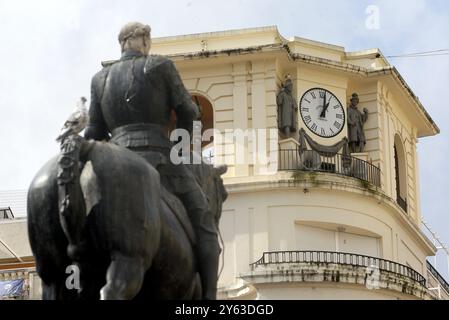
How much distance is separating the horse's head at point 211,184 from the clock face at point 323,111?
1501 inches

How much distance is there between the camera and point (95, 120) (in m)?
16.5

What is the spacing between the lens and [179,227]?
1587 cm

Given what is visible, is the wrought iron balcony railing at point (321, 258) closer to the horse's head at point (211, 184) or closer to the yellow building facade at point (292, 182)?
the yellow building facade at point (292, 182)

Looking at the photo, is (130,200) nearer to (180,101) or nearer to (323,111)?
(180,101)

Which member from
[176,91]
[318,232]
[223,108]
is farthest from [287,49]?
[176,91]

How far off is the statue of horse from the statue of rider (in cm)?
73

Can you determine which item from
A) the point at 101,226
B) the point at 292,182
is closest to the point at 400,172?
the point at 292,182

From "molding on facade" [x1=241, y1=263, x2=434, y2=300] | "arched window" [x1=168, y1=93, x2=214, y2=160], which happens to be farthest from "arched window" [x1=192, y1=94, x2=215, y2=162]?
"molding on facade" [x1=241, y1=263, x2=434, y2=300]

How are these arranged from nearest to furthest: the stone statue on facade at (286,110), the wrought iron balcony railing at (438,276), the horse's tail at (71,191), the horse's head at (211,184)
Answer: the horse's tail at (71,191)
the horse's head at (211,184)
the stone statue on facade at (286,110)
the wrought iron balcony railing at (438,276)

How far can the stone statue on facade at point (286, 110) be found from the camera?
179 feet

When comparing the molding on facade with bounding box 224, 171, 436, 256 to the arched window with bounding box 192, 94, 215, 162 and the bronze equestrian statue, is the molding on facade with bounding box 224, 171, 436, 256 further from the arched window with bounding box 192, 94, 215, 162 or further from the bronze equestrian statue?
the bronze equestrian statue

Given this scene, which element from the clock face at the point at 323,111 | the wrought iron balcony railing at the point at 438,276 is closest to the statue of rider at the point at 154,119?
the clock face at the point at 323,111

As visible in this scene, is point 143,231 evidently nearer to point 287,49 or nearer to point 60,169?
point 60,169

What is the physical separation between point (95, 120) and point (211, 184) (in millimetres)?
1502
